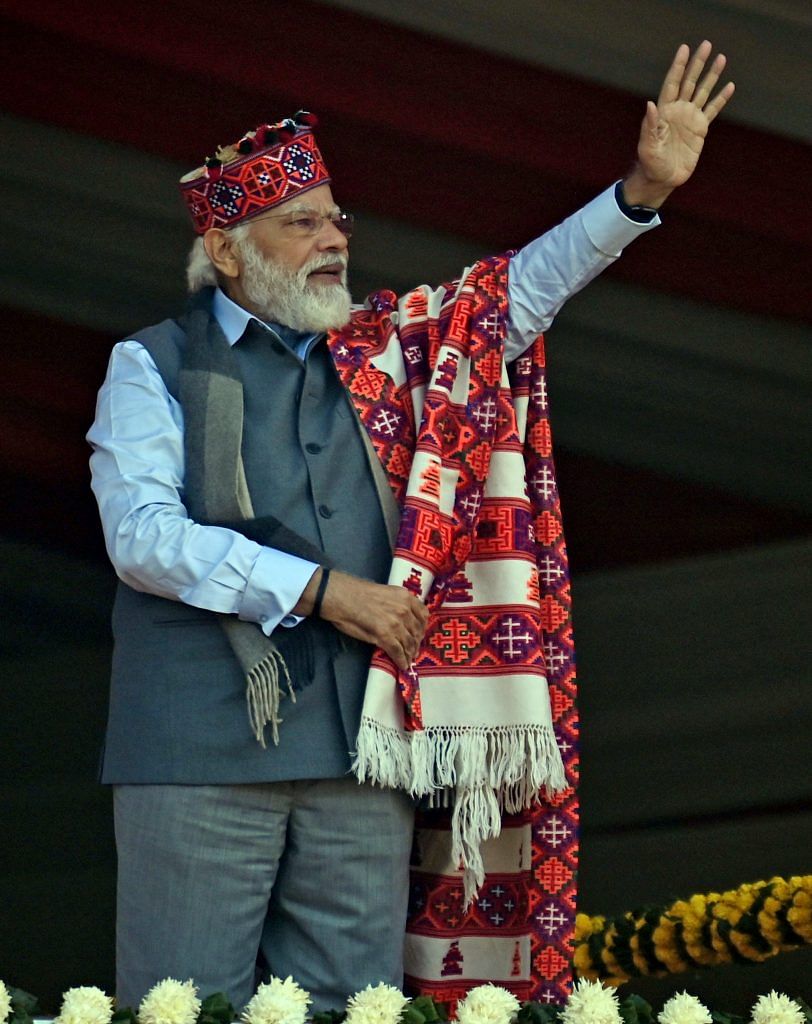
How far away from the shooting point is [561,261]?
2.88 metres

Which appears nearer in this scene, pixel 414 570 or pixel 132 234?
pixel 414 570

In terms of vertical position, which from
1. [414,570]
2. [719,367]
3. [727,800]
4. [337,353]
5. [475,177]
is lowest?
[727,800]

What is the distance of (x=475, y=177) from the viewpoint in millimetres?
3586

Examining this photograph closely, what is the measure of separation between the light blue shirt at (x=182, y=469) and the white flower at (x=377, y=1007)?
68cm

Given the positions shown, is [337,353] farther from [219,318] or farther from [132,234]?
[132,234]

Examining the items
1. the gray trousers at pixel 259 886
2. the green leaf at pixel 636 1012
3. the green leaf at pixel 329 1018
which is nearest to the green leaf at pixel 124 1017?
the green leaf at pixel 329 1018

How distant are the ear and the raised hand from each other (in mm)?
723

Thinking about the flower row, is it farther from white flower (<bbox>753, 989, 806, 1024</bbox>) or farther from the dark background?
Answer: the dark background

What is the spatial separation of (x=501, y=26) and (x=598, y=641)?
1364 mm

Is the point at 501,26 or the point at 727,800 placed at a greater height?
the point at 501,26

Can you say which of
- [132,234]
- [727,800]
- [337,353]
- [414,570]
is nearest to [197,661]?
[414,570]

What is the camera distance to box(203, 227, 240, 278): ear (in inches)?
118

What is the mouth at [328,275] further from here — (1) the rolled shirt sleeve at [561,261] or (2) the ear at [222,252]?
(1) the rolled shirt sleeve at [561,261]

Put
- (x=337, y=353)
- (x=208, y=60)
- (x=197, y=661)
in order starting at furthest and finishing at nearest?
(x=208, y=60), (x=337, y=353), (x=197, y=661)
